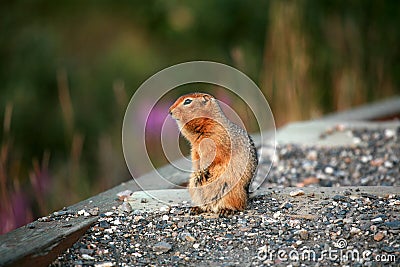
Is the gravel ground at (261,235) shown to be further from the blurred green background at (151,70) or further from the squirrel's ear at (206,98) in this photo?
the blurred green background at (151,70)

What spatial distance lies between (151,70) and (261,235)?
5.53 metres

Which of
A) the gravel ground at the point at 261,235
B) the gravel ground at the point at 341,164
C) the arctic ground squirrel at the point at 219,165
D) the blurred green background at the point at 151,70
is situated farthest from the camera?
the blurred green background at the point at 151,70

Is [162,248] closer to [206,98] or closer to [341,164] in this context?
[206,98]

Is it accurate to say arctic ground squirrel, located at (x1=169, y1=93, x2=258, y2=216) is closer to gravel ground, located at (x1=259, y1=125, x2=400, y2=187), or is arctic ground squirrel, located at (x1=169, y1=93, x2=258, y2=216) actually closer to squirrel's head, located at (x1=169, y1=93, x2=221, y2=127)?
squirrel's head, located at (x1=169, y1=93, x2=221, y2=127)

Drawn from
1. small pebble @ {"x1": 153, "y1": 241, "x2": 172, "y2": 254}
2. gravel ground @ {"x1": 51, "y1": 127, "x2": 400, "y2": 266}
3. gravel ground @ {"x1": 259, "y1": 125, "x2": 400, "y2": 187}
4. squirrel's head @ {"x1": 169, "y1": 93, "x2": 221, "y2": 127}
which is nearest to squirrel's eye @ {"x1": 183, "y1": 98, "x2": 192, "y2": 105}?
squirrel's head @ {"x1": 169, "y1": 93, "x2": 221, "y2": 127}

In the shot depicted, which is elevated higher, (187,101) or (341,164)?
(187,101)

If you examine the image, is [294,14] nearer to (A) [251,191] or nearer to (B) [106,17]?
(A) [251,191]

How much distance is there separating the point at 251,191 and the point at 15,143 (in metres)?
3.39

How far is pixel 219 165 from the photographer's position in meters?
2.96

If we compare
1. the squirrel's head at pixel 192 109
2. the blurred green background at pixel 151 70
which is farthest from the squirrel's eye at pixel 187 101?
the blurred green background at pixel 151 70

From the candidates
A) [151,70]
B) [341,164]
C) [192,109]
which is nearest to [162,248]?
[192,109]

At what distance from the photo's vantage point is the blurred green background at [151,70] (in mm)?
5410

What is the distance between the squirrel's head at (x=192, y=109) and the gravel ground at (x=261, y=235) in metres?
0.39

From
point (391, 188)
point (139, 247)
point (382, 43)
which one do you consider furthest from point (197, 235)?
point (382, 43)
